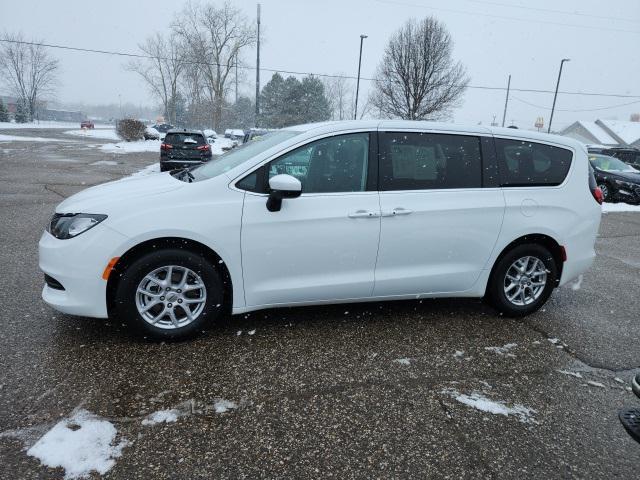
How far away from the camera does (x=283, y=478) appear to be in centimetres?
208

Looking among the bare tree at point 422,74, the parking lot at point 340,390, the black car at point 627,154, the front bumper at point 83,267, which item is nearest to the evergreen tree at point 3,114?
the bare tree at point 422,74

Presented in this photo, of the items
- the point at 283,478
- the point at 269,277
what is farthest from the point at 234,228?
the point at 283,478

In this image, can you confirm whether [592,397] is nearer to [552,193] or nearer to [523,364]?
[523,364]

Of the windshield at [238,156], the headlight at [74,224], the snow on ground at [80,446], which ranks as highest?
the windshield at [238,156]

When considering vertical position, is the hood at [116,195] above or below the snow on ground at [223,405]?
above

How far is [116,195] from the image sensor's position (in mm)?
3238

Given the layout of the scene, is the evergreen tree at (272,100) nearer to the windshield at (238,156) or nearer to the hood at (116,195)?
the windshield at (238,156)

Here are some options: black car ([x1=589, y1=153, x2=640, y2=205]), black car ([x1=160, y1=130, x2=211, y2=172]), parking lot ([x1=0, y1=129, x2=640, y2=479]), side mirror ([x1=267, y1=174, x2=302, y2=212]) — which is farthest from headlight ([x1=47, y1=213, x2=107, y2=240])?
black car ([x1=589, y1=153, x2=640, y2=205])

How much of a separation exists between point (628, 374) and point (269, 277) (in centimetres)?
275

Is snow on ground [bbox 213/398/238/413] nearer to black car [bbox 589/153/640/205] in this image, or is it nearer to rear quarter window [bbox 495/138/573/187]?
rear quarter window [bbox 495/138/573/187]

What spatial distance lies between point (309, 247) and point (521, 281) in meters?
2.10

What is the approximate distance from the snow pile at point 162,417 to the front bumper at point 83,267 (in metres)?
0.97

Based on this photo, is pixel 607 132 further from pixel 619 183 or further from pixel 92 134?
pixel 92 134

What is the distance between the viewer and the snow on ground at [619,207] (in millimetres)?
12643
